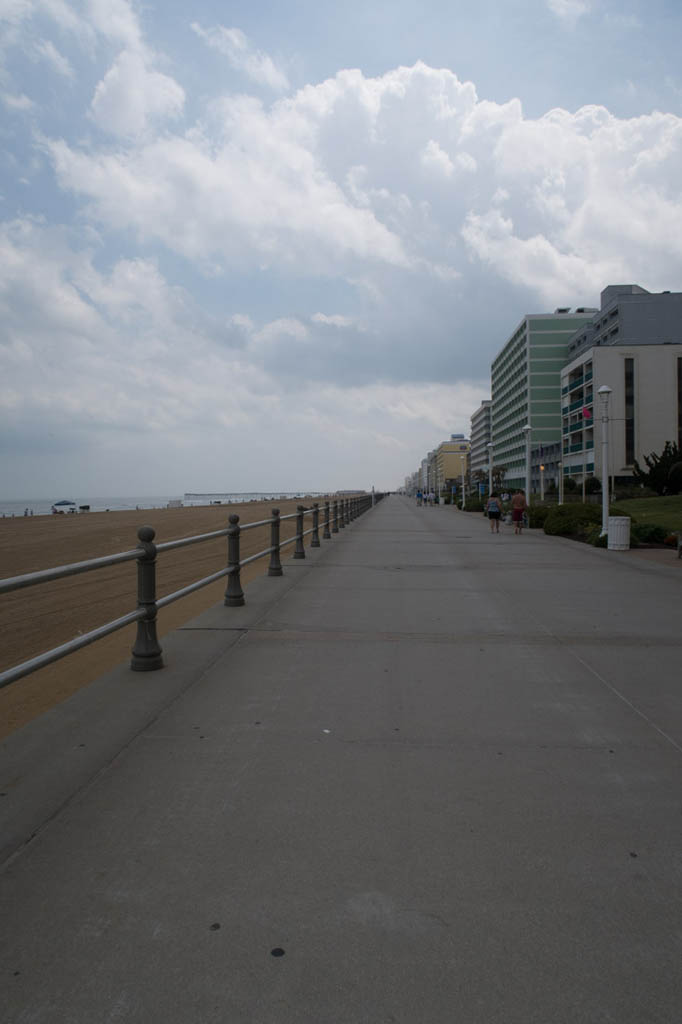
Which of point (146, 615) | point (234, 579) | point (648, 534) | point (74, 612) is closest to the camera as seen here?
point (146, 615)

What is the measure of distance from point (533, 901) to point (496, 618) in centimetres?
558

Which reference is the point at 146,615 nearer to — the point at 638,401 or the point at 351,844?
the point at 351,844

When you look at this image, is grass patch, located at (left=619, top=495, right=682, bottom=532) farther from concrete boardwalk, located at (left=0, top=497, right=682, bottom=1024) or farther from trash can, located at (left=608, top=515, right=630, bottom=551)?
concrete boardwalk, located at (left=0, top=497, right=682, bottom=1024)

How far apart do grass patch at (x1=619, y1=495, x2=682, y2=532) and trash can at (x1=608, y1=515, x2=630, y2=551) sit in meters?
5.99

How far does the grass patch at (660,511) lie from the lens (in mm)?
24684

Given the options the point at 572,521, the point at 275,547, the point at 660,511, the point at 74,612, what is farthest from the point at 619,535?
the point at 660,511

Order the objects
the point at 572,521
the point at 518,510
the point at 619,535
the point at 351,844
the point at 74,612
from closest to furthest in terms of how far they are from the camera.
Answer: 1. the point at 351,844
2. the point at 74,612
3. the point at 619,535
4. the point at 572,521
5. the point at 518,510

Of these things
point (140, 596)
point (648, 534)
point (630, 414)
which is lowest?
point (648, 534)

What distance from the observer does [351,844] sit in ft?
9.74

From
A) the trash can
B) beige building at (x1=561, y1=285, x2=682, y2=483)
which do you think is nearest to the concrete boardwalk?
the trash can

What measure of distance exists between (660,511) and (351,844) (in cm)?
3139

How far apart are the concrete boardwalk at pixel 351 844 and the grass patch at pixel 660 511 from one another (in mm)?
19800

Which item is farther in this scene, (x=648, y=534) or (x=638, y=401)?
(x=638, y=401)

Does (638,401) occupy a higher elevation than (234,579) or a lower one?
higher
